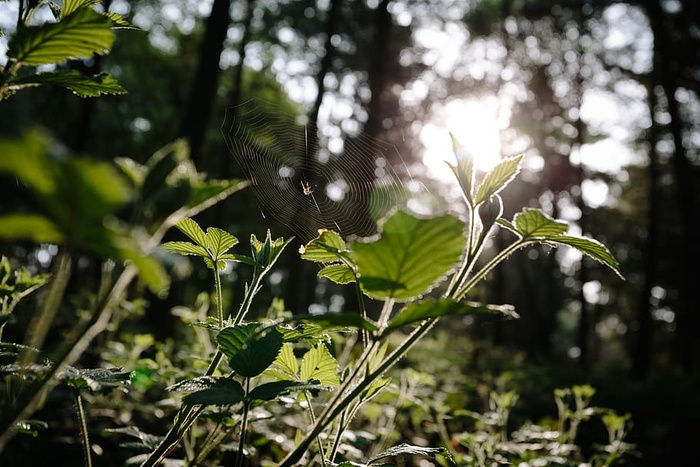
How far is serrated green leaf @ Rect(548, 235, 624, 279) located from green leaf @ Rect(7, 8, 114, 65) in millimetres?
795

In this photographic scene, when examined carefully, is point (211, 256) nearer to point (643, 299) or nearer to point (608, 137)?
point (643, 299)

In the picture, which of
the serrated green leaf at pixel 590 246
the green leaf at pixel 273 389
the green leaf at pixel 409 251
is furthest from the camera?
the serrated green leaf at pixel 590 246

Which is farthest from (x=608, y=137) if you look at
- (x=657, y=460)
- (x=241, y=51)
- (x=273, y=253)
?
(x=273, y=253)

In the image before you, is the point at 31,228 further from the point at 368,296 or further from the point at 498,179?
the point at 498,179

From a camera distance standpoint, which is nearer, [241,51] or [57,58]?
[57,58]

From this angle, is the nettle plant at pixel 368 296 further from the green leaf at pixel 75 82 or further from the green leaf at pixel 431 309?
the green leaf at pixel 75 82

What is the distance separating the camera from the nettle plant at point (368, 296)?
0.69 m

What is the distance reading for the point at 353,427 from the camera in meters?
3.30

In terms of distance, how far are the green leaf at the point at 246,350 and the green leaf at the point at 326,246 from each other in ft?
0.55

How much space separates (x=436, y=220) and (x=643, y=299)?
1410cm

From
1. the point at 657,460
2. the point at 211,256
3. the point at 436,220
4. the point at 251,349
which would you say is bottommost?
the point at 657,460

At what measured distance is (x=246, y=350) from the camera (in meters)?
0.89

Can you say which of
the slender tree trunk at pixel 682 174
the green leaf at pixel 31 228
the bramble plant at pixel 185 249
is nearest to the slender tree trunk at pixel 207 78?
the bramble plant at pixel 185 249

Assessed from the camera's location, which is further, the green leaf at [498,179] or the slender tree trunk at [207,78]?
the slender tree trunk at [207,78]
